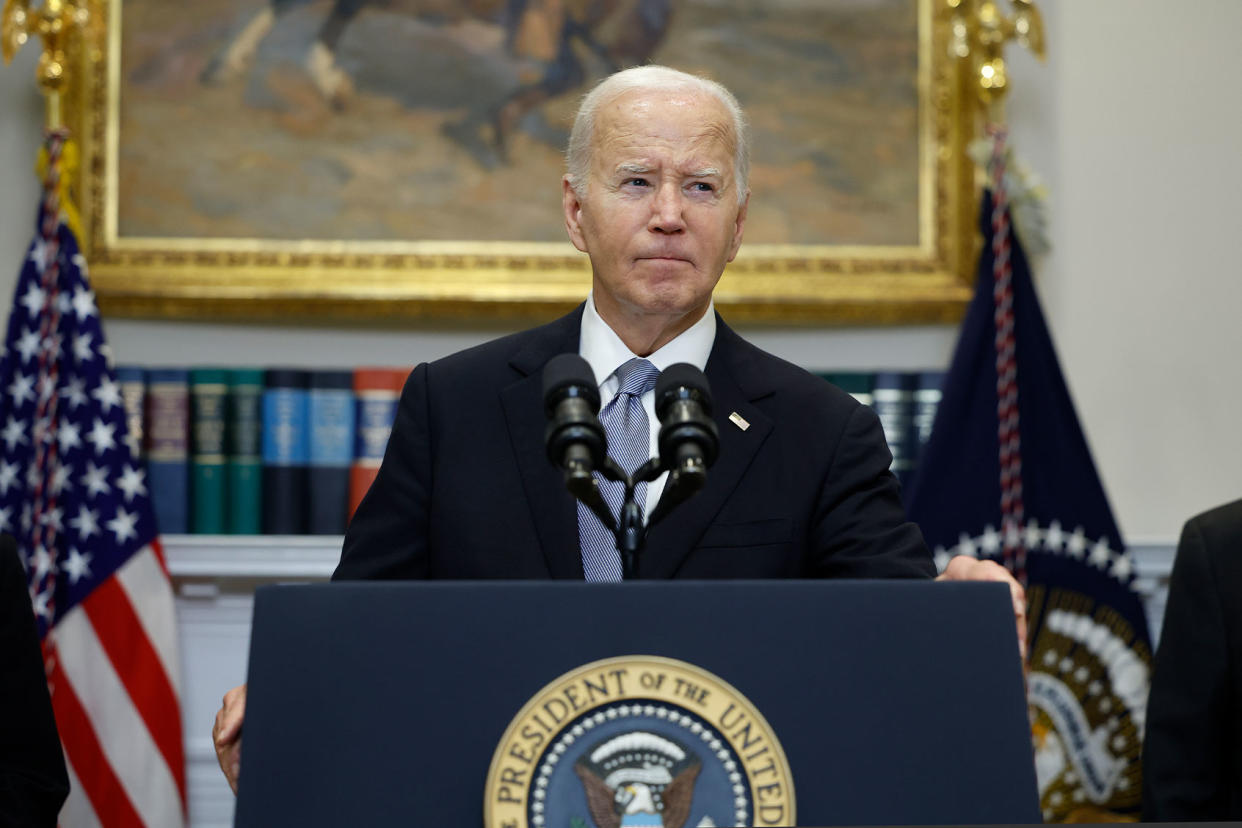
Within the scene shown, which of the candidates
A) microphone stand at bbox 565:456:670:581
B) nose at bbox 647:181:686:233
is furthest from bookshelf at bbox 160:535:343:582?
microphone stand at bbox 565:456:670:581

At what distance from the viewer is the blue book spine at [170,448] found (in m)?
4.26

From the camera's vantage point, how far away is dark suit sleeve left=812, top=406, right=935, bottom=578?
1.96 metres

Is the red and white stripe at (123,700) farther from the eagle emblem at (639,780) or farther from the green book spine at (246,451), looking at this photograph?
the eagle emblem at (639,780)

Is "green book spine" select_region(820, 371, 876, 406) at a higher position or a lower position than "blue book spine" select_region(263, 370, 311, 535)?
higher

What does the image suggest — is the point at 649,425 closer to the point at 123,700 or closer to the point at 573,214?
the point at 573,214

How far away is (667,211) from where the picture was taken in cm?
214

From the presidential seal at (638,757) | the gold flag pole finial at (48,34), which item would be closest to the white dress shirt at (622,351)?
the presidential seal at (638,757)

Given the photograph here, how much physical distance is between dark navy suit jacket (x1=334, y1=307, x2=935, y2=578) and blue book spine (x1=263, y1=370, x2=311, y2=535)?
6.88 feet

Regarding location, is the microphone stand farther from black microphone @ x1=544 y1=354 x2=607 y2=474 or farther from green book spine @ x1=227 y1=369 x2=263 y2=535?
green book spine @ x1=227 y1=369 x2=263 y2=535

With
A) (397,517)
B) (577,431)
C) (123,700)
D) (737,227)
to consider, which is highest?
(737,227)

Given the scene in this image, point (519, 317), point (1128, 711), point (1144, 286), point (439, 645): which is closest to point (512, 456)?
point (439, 645)

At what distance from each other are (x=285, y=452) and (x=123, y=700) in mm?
824

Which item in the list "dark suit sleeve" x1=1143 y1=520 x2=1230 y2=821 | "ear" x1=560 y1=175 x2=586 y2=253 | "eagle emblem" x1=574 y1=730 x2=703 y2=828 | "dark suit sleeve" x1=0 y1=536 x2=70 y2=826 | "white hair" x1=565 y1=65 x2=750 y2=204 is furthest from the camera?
"dark suit sleeve" x1=1143 y1=520 x2=1230 y2=821

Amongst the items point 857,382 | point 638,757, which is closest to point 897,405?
point 857,382
